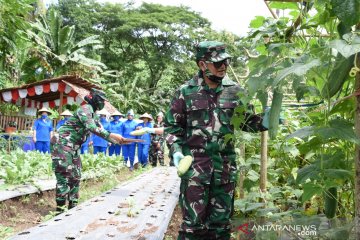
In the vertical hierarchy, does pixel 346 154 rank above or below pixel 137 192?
above

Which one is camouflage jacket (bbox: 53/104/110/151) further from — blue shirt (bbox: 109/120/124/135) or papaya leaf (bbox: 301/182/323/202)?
blue shirt (bbox: 109/120/124/135)

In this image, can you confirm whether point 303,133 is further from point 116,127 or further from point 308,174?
point 116,127

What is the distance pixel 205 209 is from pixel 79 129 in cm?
289

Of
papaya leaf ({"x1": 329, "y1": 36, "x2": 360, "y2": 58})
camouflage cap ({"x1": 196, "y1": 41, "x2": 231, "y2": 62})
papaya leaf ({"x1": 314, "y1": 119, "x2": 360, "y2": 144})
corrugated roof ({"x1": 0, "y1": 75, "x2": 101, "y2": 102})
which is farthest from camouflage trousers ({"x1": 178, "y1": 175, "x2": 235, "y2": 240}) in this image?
corrugated roof ({"x1": 0, "y1": 75, "x2": 101, "y2": 102})

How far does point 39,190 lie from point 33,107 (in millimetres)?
11456

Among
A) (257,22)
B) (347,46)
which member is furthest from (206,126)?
(347,46)

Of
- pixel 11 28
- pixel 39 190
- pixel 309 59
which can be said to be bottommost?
pixel 39 190

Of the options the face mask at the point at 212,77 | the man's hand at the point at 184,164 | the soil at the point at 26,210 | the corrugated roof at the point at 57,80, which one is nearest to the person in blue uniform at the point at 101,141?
the corrugated roof at the point at 57,80

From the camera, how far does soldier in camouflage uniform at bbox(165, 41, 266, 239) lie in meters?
2.95

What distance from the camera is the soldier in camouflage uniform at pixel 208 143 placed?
295cm

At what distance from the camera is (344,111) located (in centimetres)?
190

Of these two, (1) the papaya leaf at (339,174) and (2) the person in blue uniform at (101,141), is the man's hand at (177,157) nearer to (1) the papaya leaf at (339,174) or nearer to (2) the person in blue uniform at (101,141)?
(1) the papaya leaf at (339,174)

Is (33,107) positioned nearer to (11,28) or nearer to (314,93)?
→ (11,28)

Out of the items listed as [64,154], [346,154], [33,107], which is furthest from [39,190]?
[33,107]
